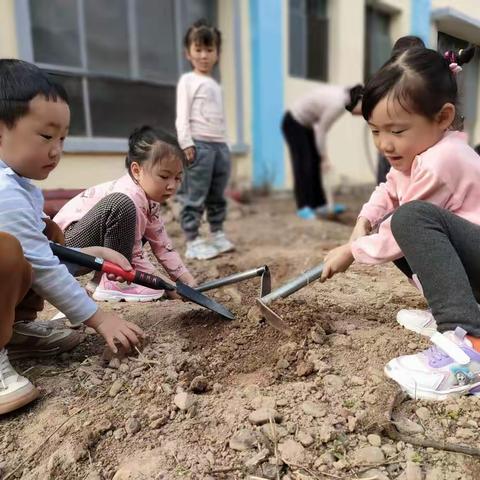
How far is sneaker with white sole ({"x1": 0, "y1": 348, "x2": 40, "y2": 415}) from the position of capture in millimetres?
1241

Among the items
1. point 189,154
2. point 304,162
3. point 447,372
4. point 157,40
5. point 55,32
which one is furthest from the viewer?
point 157,40

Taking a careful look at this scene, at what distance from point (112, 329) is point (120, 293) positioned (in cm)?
69

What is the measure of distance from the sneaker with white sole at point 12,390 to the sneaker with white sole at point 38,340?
0.21 m

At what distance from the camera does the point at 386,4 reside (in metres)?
7.21

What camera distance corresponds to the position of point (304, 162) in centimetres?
491

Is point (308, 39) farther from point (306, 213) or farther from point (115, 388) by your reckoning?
point (115, 388)

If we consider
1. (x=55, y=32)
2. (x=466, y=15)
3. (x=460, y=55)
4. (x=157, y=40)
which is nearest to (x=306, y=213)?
(x=157, y=40)

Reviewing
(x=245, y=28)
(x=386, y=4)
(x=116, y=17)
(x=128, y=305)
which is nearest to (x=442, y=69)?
(x=128, y=305)

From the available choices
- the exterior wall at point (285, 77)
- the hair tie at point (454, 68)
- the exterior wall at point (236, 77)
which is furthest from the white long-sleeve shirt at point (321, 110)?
the hair tie at point (454, 68)

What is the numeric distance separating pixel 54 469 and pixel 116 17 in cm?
450

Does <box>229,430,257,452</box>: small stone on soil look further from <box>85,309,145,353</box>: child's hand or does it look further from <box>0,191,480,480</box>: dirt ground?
<box>85,309,145,353</box>: child's hand

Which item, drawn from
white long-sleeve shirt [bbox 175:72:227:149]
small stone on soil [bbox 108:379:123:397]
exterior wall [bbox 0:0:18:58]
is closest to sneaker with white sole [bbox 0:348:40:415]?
small stone on soil [bbox 108:379:123:397]

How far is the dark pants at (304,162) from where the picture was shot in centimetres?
487

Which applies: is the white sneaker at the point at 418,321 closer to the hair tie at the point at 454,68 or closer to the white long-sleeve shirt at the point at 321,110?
the hair tie at the point at 454,68
